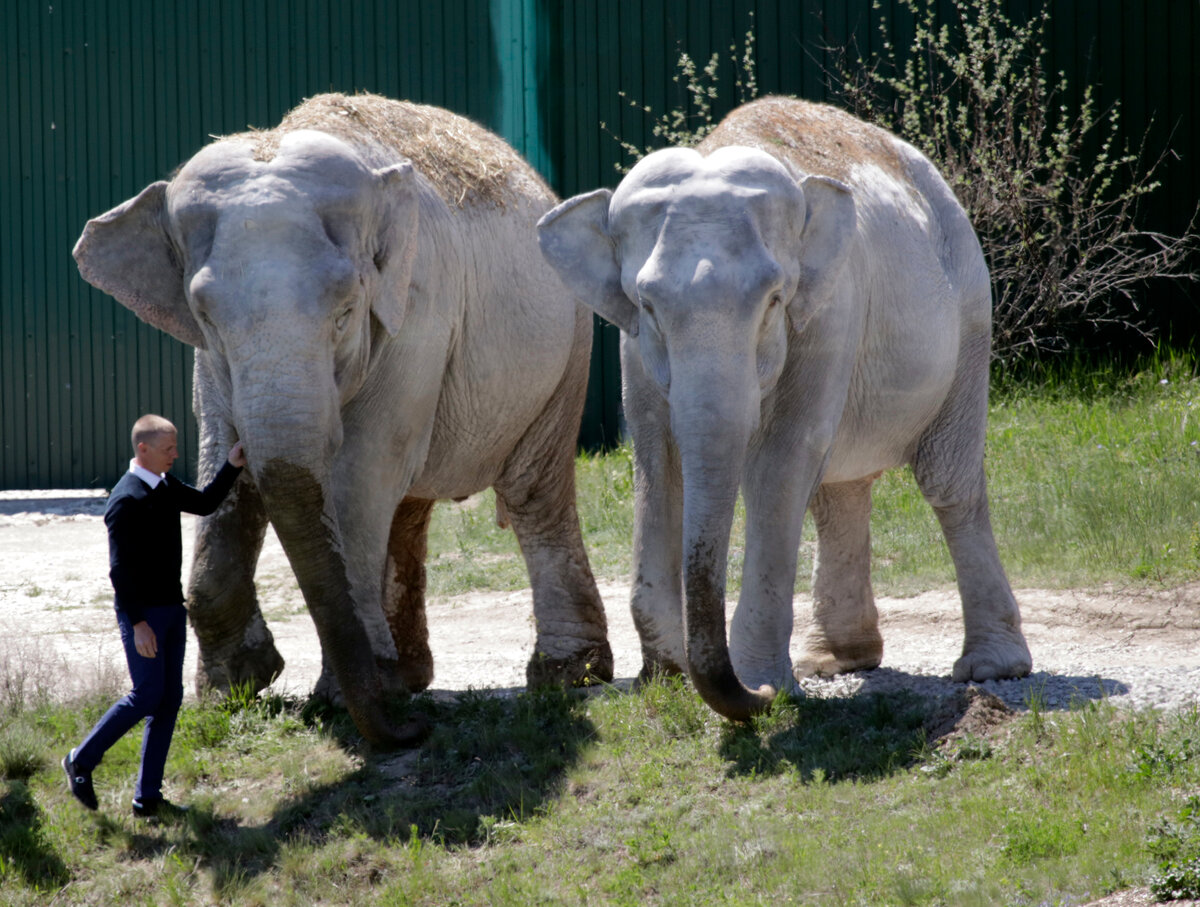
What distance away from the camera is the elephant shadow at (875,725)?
→ 5.01 meters

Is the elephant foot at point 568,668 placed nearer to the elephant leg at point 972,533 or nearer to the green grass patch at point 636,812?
the green grass patch at point 636,812

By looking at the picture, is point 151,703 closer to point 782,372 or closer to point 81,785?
point 81,785

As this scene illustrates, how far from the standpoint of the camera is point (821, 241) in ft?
17.4

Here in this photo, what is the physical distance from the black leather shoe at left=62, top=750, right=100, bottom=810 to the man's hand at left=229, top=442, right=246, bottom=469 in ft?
3.92

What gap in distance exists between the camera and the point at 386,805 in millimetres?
5242

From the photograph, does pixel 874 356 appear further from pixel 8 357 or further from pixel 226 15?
pixel 8 357

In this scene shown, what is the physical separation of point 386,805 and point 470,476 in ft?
6.41

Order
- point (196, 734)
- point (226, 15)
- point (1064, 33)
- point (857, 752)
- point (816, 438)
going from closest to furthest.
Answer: point (857, 752) → point (816, 438) → point (196, 734) → point (1064, 33) → point (226, 15)

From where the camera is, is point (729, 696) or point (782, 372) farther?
point (782, 372)

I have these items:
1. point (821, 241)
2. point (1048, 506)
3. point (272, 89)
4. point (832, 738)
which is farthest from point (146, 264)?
point (272, 89)

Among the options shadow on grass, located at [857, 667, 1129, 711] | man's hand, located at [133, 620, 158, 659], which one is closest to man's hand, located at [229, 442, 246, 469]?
man's hand, located at [133, 620, 158, 659]

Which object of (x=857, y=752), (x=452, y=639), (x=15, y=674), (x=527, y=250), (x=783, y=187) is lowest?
(x=452, y=639)

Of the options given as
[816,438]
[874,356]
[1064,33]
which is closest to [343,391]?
[816,438]

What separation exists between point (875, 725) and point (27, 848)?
3.02m
